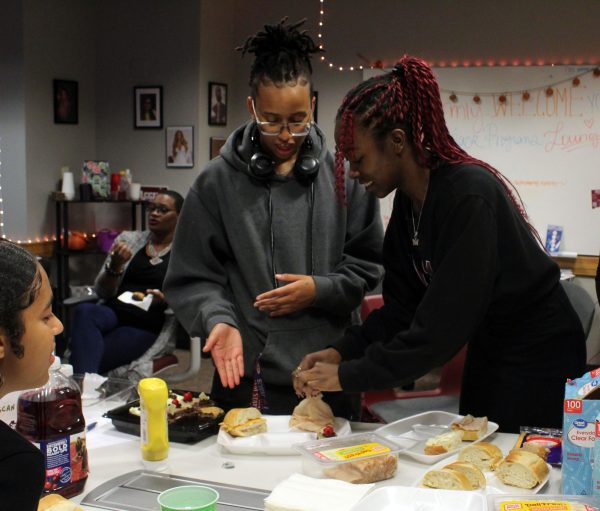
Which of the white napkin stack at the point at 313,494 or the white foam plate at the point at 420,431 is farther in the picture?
the white foam plate at the point at 420,431

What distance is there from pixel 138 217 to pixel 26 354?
5.03 meters

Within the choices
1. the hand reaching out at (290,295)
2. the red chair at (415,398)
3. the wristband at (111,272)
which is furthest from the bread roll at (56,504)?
the wristband at (111,272)

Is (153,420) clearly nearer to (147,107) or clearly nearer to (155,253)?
(155,253)

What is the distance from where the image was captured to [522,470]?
1417 millimetres

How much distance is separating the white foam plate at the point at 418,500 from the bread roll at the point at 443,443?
24cm

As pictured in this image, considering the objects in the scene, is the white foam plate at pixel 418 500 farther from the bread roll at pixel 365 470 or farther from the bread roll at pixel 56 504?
the bread roll at pixel 56 504

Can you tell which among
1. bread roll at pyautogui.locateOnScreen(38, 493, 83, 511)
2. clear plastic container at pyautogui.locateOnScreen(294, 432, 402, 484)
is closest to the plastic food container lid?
clear plastic container at pyautogui.locateOnScreen(294, 432, 402, 484)

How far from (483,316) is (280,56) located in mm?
849

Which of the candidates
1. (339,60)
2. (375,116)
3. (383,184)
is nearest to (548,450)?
(383,184)

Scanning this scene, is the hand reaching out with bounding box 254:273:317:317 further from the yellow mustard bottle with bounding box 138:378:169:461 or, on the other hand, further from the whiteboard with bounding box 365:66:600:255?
the whiteboard with bounding box 365:66:600:255

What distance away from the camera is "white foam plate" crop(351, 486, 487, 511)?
50.7 inches

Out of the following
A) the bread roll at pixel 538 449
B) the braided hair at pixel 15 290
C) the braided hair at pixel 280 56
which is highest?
the braided hair at pixel 280 56

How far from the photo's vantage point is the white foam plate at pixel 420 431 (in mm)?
1571

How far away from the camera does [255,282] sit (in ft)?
6.36
